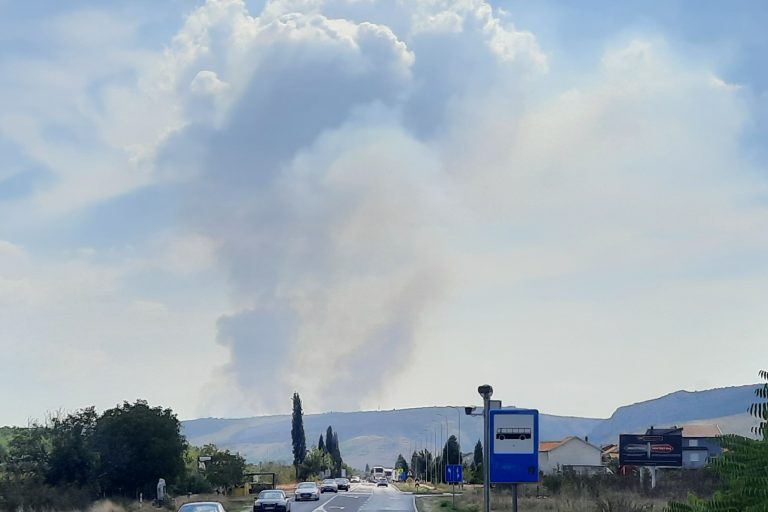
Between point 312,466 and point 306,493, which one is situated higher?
point 312,466

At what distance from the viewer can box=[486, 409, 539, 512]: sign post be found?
57.1 ft

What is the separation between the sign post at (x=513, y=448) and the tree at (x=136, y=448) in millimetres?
45117

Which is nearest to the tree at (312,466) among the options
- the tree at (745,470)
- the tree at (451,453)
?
the tree at (451,453)

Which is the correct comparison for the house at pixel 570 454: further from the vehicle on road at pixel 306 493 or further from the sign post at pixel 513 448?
the sign post at pixel 513 448

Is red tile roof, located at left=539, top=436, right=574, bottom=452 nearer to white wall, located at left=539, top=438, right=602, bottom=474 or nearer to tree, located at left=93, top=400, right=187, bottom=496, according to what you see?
white wall, located at left=539, top=438, right=602, bottom=474

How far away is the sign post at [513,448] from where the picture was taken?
1741 cm

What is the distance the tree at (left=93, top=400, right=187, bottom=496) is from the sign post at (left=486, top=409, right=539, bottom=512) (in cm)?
4512

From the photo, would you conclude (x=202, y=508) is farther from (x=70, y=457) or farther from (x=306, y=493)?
(x=306, y=493)

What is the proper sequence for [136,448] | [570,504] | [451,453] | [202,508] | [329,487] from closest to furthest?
[202,508]
[570,504]
[136,448]
[329,487]
[451,453]

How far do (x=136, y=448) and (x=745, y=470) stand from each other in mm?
54301

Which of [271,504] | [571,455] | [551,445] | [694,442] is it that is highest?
[694,442]

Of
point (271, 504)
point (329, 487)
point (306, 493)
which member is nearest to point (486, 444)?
point (271, 504)

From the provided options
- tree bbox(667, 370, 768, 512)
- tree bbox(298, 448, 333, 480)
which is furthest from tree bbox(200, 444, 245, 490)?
tree bbox(667, 370, 768, 512)

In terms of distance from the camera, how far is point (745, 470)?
9.62m
